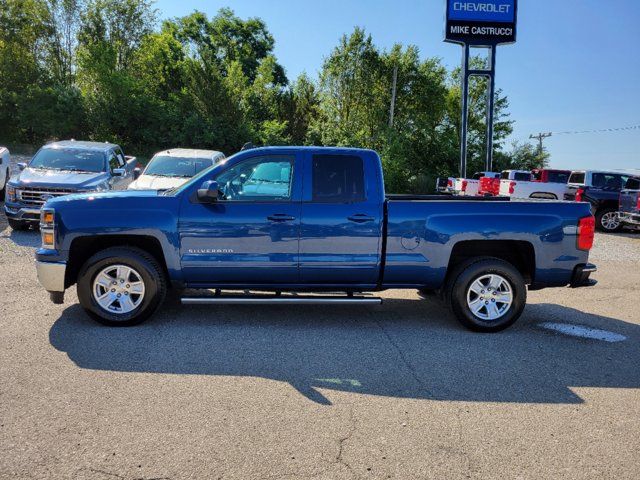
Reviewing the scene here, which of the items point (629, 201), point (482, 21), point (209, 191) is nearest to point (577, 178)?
point (629, 201)

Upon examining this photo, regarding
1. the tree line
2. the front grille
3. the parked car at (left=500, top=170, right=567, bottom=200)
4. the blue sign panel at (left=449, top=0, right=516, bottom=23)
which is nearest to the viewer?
the front grille

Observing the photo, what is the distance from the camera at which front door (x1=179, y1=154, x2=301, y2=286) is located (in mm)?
5781

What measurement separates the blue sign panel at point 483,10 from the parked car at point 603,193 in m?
9.38

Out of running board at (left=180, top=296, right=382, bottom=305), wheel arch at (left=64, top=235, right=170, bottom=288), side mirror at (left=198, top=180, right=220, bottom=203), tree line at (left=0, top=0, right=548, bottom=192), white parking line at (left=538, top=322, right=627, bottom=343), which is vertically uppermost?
tree line at (left=0, top=0, right=548, bottom=192)

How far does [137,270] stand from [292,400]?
2437 millimetres

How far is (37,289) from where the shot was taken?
23.9 ft

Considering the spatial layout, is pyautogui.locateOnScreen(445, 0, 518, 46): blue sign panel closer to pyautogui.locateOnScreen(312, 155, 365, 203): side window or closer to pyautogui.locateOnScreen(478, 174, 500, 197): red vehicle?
pyautogui.locateOnScreen(478, 174, 500, 197): red vehicle

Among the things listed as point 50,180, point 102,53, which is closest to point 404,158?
point 102,53

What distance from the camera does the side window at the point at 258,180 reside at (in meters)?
5.92

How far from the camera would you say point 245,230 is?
5.79 m

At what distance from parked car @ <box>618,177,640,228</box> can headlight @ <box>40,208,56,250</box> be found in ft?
48.5

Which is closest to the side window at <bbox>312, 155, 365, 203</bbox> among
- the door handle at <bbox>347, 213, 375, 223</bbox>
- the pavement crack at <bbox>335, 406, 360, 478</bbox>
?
the door handle at <bbox>347, 213, 375, 223</bbox>

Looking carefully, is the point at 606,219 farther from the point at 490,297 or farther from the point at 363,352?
the point at 363,352

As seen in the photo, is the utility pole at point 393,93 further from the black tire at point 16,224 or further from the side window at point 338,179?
the side window at point 338,179
